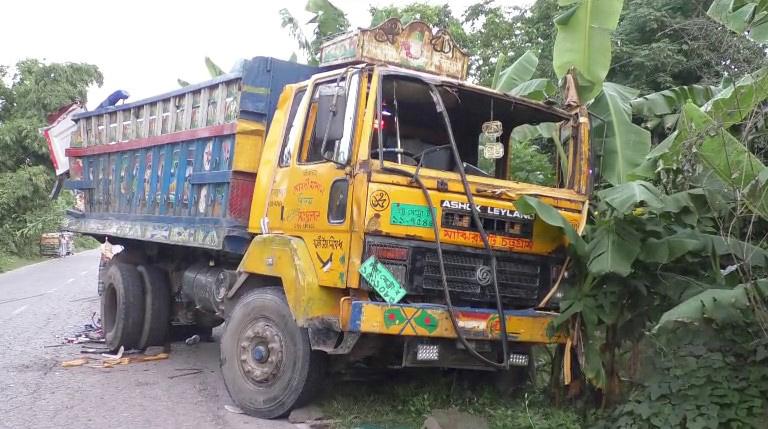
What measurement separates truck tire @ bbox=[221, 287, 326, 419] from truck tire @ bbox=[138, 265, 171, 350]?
2860mm

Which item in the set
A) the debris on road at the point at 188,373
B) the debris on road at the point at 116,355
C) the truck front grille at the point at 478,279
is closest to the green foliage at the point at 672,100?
the truck front grille at the point at 478,279

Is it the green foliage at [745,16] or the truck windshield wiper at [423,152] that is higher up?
the green foliage at [745,16]

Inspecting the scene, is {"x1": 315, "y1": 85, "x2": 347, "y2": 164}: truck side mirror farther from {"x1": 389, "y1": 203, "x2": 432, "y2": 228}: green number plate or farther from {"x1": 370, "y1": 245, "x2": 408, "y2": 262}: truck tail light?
{"x1": 370, "y1": 245, "x2": 408, "y2": 262}: truck tail light

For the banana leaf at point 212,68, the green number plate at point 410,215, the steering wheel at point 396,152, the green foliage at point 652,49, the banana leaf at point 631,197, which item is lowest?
the green number plate at point 410,215

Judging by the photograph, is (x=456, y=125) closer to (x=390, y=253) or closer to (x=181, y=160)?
(x=390, y=253)

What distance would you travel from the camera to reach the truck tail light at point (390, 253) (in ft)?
15.2

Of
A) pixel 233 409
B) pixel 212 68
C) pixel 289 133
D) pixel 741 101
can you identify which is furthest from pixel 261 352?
pixel 212 68

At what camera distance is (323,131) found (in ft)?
16.5

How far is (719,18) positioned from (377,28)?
2535mm

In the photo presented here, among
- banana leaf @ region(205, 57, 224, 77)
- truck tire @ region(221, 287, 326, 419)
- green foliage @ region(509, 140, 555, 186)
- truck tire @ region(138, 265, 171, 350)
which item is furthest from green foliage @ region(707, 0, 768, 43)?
truck tire @ region(138, 265, 171, 350)

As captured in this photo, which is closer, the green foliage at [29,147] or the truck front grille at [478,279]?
the truck front grille at [478,279]

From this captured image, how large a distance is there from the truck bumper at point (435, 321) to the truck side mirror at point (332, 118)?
3.46 feet

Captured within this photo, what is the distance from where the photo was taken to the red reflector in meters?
4.64

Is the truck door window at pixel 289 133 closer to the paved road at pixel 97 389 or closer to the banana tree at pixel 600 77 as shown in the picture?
the paved road at pixel 97 389
